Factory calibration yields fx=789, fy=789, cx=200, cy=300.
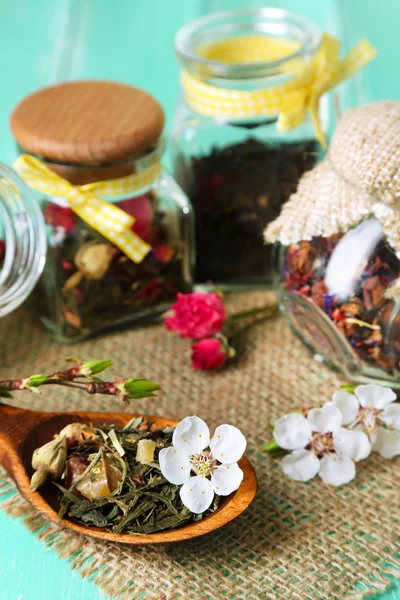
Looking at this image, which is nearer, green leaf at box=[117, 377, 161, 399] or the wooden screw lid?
green leaf at box=[117, 377, 161, 399]

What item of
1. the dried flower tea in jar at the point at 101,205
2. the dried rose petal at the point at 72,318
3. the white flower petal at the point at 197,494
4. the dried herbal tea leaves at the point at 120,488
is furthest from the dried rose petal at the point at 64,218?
the white flower petal at the point at 197,494

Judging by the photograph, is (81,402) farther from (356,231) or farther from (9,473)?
(356,231)

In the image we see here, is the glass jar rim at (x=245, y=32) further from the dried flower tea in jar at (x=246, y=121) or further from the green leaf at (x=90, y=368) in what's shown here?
the green leaf at (x=90, y=368)

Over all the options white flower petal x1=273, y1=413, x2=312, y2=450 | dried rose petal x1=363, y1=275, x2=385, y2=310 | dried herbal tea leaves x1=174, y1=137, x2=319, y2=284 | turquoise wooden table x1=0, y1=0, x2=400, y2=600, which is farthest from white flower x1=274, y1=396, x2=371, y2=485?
turquoise wooden table x1=0, y1=0, x2=400, y2=600

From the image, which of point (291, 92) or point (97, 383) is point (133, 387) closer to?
point (97, 383)

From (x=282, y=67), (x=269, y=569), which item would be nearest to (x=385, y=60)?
(x=282, y=67)

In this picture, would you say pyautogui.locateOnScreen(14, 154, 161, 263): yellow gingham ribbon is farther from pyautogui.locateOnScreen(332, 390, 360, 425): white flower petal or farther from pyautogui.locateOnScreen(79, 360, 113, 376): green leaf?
pyautogui.locateOnScreen(332, 390, 360, 425): white flower petal

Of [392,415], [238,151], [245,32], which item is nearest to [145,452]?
[392,415]
